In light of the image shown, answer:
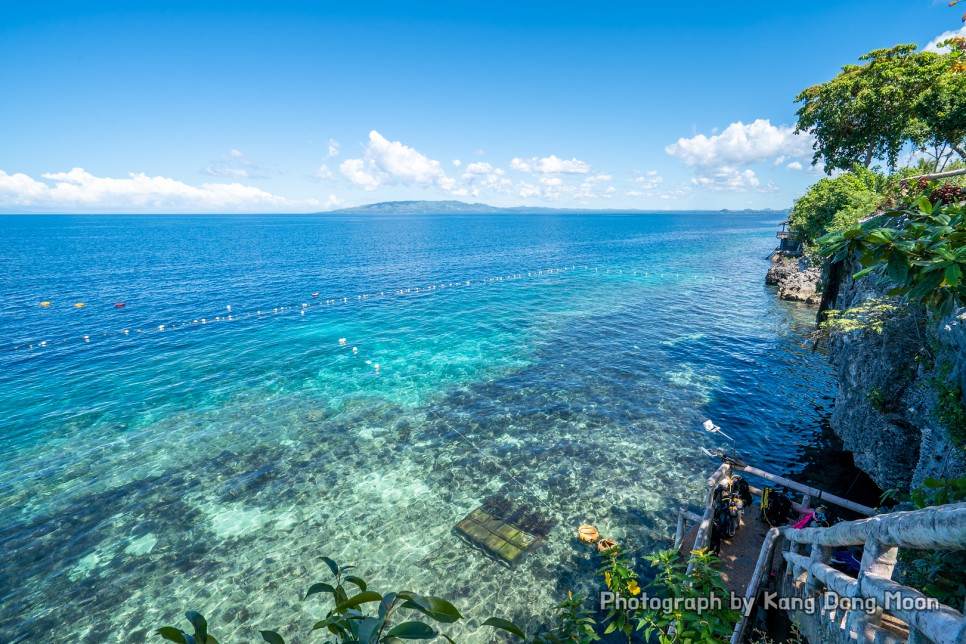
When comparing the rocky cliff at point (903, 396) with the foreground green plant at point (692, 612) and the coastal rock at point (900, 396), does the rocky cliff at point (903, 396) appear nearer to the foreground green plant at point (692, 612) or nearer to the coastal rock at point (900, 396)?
the coastal rock at point (900, 396)

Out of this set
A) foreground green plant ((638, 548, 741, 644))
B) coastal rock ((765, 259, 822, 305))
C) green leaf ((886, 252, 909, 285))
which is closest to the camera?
green leaf ((886, 252, 909, 285))

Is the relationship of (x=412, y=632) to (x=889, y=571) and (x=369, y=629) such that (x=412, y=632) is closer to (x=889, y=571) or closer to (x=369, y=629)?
(x=369, y=629)

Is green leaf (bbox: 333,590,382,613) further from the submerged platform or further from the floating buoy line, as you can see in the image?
the floating buoy line

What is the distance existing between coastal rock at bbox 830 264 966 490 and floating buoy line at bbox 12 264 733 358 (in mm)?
31684

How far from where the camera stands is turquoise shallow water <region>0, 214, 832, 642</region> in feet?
57.0

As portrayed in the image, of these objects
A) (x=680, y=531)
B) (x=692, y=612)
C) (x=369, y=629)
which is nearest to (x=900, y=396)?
(x=680, y=531)

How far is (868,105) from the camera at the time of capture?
4497 cm

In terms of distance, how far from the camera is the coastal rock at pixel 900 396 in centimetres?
1450

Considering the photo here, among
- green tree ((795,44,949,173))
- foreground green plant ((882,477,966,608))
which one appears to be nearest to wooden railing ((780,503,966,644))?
foreground green plant ((882,477,966,608))

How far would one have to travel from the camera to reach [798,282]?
59000 mm

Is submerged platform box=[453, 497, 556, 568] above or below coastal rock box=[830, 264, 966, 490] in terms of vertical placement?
below

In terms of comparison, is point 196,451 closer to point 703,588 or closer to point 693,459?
point 703,588

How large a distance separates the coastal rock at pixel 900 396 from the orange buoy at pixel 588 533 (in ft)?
38.3

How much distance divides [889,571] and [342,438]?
81.9 ft
